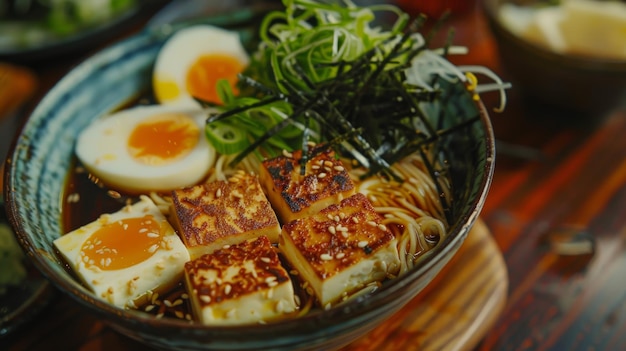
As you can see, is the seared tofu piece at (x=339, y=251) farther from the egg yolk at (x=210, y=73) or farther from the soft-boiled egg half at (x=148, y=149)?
the egg yolk at (x=210, y=73)

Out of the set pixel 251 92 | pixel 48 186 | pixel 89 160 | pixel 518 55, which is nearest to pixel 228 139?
pixel 251 92

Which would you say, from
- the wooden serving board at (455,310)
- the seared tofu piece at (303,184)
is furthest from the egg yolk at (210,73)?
the wooden serving board at (455,310)

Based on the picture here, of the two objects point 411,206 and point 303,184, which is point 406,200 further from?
point 303,184

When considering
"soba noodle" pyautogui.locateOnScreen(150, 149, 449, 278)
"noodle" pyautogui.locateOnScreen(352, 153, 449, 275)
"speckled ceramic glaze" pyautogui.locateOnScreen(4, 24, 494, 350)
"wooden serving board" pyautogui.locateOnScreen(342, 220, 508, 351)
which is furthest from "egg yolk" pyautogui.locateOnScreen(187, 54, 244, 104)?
"wooden serving board" pyautogui.locateOnScreen(342, 220, 508, 351)

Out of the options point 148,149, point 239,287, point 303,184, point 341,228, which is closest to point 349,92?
point 303,184

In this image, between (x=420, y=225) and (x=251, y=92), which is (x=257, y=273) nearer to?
(x=420, y=225)

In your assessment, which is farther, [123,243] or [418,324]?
[418,324]
